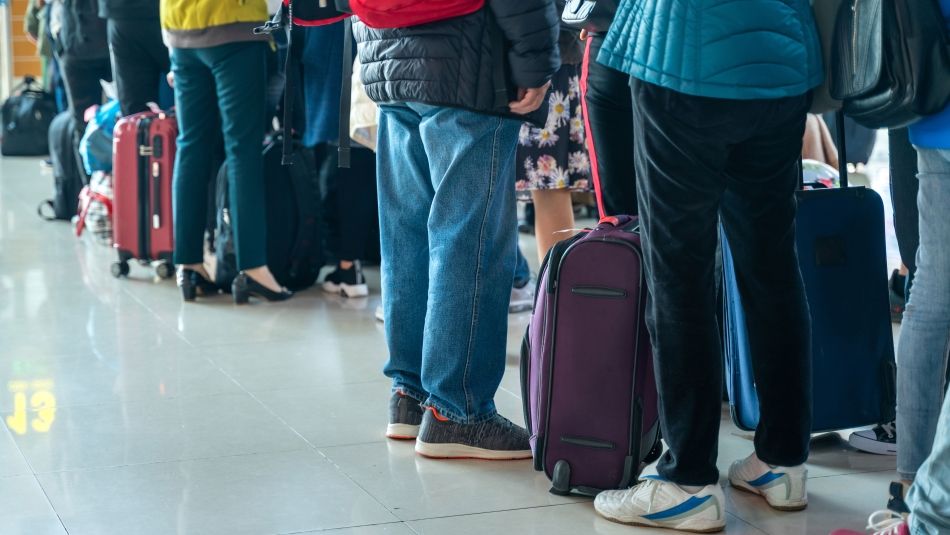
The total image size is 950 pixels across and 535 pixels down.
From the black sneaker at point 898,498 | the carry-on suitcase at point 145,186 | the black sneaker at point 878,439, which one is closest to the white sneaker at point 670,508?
the black sneaker at point 898,498

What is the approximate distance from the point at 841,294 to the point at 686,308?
0.61 metres

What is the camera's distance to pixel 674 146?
204cm

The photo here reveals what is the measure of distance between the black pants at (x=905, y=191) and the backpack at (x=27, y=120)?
28.9 feet

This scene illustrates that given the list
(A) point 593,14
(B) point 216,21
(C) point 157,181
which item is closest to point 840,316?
(A) point 593,14

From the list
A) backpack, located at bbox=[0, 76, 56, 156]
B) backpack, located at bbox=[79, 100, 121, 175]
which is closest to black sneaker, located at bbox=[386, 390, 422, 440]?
backpack, located at bbox=[79, 100, 121, 175]

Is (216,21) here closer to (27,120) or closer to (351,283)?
(351,283)

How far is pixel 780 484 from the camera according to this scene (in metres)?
2.30

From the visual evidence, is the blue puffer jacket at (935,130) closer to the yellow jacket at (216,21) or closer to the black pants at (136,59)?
the yellow jacket at (216,21)

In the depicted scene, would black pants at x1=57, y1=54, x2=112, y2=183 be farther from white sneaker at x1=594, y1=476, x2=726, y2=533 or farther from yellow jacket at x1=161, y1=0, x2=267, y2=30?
white sneaker at x1=594, y1=476, x2=726, y2=533

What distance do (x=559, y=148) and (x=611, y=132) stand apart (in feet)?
4.27

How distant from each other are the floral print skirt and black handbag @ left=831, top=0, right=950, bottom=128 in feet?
5.97

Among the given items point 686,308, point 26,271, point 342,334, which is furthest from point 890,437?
point 26,271

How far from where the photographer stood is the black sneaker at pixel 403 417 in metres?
2.77

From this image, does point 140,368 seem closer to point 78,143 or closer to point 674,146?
point 674,146
